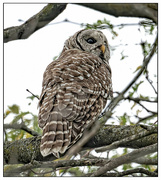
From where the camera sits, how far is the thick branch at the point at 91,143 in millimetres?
3648

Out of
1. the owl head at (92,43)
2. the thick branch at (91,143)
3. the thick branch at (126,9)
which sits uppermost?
the owl head at (92,43)

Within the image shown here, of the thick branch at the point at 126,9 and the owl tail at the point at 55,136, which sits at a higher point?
the thick branch at the point at 126,9

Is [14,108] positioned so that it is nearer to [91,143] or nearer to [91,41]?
[91,143]

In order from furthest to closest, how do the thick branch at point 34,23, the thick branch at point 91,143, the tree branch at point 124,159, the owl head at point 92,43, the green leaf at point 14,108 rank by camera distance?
the owl head at point 92,43, the thick branch at point 91,143, the green leaf at point 14,108, the thick branch at point 34,23, the tree branch at point 124,159

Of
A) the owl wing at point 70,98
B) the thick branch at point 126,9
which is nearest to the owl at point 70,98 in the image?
the owl wing at point 70,98

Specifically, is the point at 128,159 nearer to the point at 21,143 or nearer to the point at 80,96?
the point at 80,96

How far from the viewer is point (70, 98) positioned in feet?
11.5

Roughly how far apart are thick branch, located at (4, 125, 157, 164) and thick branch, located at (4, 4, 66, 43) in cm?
140

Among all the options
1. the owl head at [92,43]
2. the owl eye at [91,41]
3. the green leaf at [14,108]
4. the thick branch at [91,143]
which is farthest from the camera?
the owl eye at [91,41]

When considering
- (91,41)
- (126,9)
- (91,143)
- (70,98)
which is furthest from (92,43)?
(126,9)

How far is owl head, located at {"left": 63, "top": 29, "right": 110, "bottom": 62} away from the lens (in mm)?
5000

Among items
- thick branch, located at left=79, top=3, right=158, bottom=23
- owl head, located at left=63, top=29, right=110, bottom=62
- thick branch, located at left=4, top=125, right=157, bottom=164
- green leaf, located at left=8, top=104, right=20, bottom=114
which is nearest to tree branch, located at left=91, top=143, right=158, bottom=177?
thick branch, located at left=4, top=125, right=157, bottom=164

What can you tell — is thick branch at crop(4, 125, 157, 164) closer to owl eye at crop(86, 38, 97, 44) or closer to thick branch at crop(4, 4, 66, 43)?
thick branch at crop(4, 4, 66, 43)

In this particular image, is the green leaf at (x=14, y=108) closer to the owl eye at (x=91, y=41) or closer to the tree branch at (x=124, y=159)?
the tree branch at (x=124, y=159)
